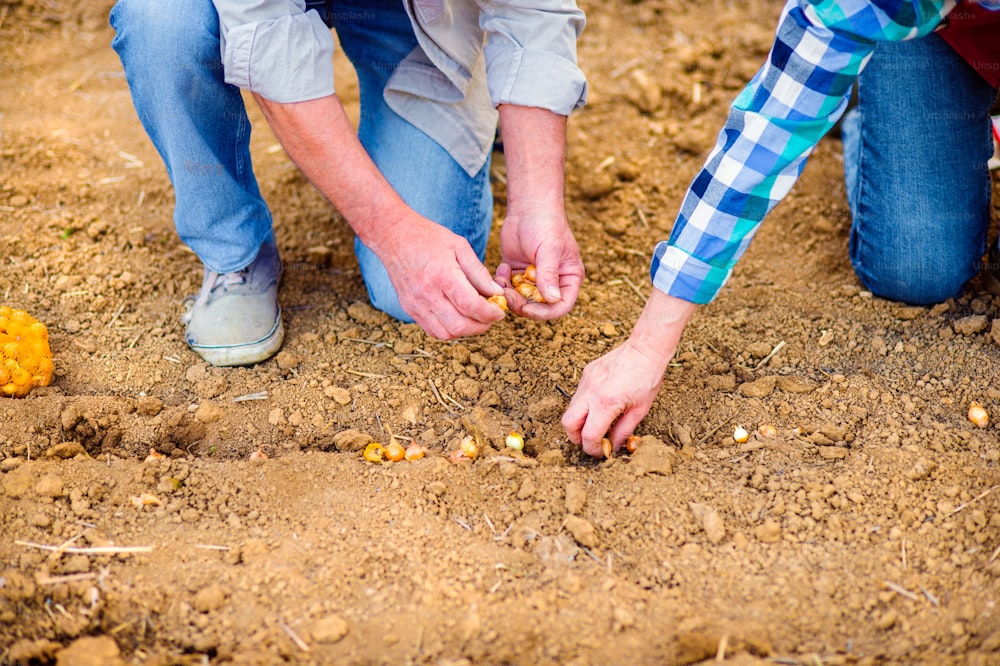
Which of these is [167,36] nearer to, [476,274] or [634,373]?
[476,274]

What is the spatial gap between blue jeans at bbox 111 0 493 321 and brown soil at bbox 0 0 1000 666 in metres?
0.33

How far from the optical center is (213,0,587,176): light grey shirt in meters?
1.91

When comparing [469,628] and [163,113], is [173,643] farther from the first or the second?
[163,113]

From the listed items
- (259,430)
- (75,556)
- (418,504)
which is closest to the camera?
(75,556)

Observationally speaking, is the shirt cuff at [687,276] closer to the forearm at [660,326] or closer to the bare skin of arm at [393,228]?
the forearm at [660,326]

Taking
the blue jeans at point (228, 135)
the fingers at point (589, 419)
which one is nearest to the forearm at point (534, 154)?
the blue jeans at point (228, 135)

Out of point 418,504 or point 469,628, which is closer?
point 469,628

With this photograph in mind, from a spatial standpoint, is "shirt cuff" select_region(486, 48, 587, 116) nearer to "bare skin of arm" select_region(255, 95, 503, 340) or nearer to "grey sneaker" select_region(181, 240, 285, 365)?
"bare skin of arm" select_region(255, 95, 503, 340)

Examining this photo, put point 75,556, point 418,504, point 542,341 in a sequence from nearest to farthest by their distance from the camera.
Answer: point 75,556, point 418,504, point 542,341

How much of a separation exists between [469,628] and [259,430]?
91cm

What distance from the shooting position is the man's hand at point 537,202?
2.14 m

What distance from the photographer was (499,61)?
86.5 inches

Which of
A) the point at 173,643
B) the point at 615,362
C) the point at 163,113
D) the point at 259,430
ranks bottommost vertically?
the point at 259,430

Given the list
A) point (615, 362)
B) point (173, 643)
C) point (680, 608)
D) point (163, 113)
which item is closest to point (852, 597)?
point (680, 608)
